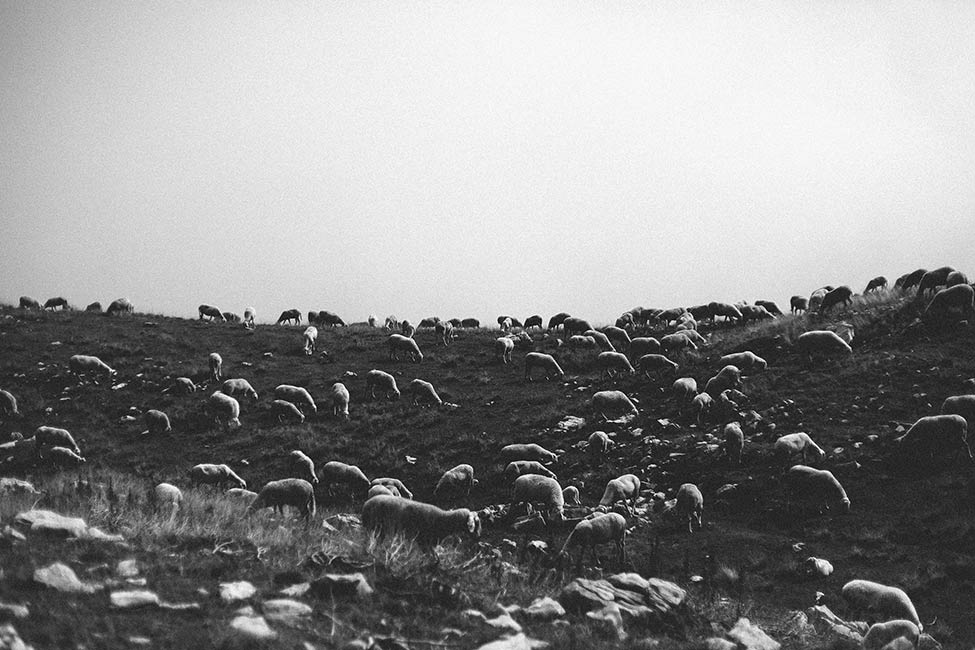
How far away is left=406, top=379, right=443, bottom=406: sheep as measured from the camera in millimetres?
25125

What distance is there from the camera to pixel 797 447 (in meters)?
16.4

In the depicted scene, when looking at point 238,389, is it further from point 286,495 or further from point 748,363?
point 748,363

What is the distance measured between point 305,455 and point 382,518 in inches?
382

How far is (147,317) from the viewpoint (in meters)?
40.6

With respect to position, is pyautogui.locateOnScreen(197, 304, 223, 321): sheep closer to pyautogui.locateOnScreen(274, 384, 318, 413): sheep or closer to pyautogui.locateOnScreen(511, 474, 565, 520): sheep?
pyautogui.locateOnScreen(274, 384, 318, 413): sheep

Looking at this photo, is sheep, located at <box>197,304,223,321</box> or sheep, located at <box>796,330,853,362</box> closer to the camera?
sheep, located at <box>796,330,853,362</box>

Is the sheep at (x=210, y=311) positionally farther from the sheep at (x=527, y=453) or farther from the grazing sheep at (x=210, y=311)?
the sheep at (x=527, y=453)

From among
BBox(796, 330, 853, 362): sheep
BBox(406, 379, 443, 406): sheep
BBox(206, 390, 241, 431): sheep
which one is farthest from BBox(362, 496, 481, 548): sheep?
BBox(796, 330, 853, 362): sheep

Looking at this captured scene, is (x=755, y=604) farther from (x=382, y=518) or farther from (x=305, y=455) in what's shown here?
(x=305, y=455)

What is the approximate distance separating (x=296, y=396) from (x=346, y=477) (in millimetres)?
9453

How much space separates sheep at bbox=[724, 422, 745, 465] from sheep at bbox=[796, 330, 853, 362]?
7029mm

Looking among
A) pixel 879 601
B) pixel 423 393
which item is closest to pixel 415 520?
pixel 879 601

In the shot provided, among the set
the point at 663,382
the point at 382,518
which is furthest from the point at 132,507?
the point at 663,382

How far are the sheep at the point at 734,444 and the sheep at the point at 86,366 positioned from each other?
27.0 meters
